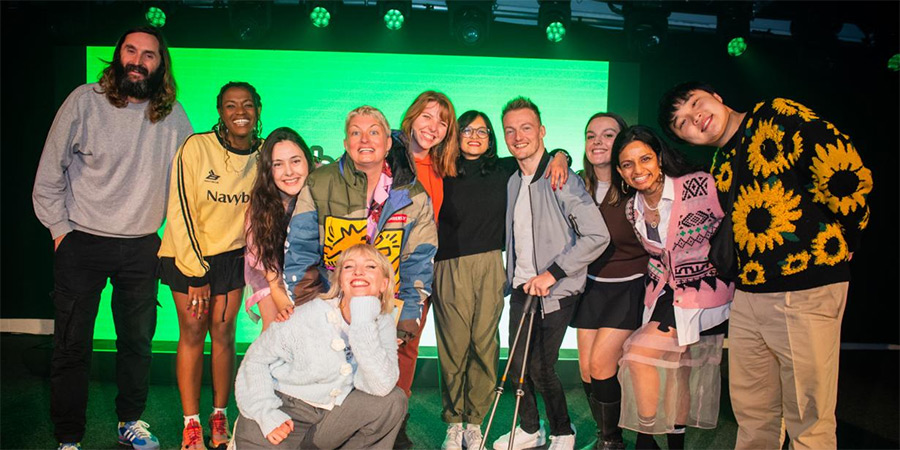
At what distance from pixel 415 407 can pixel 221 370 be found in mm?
1299

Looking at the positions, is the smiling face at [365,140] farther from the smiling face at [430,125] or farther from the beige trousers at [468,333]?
the beige trousers at [468,333]

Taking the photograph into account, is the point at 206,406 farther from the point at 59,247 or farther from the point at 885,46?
the point at 885,46

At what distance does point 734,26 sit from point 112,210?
4450 mm

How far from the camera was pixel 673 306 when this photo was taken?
304 centimetres

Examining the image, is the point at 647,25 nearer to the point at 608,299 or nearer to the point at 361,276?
the point at 608,299

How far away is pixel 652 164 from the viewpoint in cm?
306

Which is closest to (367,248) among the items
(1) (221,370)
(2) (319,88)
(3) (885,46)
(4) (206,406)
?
(1) (221,370)

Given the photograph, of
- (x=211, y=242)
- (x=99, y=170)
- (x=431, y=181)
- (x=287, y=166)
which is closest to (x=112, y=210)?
(x=99, y=170)

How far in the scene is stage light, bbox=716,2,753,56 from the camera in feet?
16.9

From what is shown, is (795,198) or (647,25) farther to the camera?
(647,25)

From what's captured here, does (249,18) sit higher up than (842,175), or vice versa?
(249,18)

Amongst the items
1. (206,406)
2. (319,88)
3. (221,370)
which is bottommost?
(206,406)

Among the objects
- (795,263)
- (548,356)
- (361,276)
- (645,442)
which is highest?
(795,263)

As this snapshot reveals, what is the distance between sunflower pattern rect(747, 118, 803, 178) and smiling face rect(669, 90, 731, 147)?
0.54 ft
